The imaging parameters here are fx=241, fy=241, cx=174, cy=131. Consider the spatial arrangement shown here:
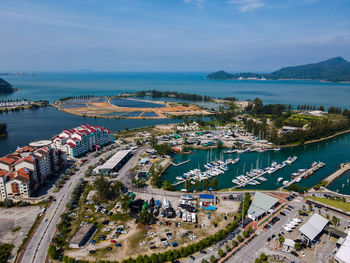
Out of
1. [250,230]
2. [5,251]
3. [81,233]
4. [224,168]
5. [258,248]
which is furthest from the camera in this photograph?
[224,168]

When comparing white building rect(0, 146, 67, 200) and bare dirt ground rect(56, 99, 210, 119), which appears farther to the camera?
bare dirt ground rect(56, 99, 210, 119)

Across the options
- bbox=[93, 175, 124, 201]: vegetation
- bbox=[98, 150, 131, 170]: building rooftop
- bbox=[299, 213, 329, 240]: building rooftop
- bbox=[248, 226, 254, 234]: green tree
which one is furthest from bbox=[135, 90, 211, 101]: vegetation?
bbox=[248, 226, 254, 234]: green tree

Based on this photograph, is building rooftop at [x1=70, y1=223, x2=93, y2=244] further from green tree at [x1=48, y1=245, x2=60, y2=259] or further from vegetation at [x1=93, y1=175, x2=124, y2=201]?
vegetation at [x1=93, y1=175, x2=124, y2=201]

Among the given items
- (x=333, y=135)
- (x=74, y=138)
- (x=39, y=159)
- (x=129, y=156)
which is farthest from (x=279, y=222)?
(x=333, y=135)

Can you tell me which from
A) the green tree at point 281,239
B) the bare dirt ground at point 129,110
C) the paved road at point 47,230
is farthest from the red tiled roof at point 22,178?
the bare dirt ground at point 129,110

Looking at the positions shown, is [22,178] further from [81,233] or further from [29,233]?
[81,233]

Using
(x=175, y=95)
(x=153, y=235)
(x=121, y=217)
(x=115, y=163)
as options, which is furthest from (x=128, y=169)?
(x=175, y=95)
